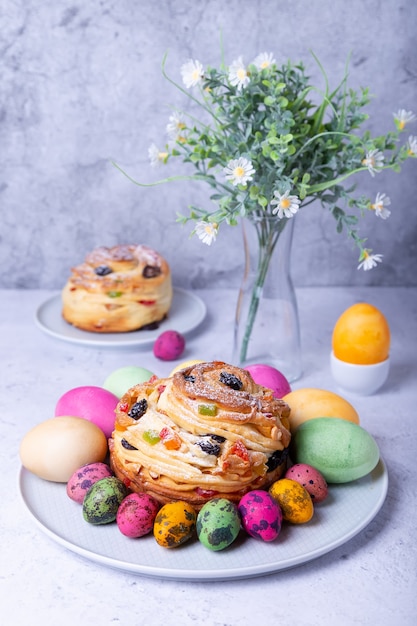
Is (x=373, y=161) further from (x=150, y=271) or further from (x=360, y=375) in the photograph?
(x=150, y=271)

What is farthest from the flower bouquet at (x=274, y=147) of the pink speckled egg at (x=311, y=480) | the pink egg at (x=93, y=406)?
the pink speckled egg at (x=311, y=480)

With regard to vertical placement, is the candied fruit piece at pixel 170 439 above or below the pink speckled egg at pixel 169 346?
above

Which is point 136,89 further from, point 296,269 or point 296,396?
point 296,396

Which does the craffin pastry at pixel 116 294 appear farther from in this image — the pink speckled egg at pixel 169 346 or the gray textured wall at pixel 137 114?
→ the gray textured wall at pixel 137 114

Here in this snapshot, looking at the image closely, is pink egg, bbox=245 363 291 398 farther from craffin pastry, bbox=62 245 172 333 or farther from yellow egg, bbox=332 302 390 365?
craffin pastry, bbox=62 245 172 333

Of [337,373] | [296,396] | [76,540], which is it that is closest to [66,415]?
[76,540]

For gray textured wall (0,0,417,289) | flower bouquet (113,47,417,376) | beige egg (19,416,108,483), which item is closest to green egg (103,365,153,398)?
beige egg (19,416,108,483)
